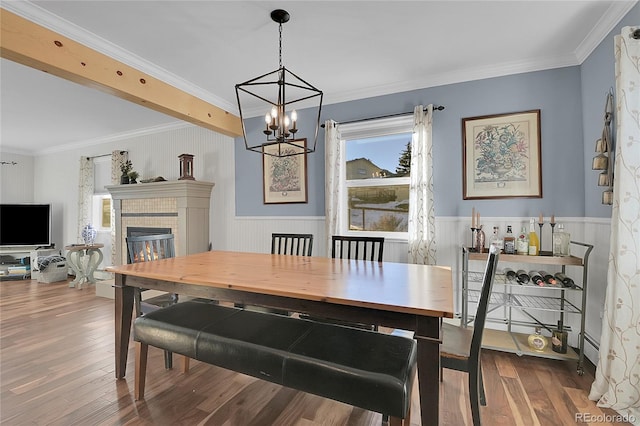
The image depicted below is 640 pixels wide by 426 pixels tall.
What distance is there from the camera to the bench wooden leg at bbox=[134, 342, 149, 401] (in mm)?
1747

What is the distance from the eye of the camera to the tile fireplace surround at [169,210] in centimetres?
399

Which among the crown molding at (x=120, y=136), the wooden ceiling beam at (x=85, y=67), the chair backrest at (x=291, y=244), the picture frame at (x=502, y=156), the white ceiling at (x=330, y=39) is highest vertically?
the white ceiling at (x=330, y=39)

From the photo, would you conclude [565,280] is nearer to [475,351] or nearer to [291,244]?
[475,351]

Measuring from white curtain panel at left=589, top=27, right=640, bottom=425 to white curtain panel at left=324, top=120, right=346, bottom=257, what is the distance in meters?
2.18

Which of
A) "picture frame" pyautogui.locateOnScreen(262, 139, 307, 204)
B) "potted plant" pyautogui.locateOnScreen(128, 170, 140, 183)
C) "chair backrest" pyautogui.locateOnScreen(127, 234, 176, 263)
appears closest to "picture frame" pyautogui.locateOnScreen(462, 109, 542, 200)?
"picture frame" pyautogui.locateOnScreen(262, 139, 307, 204)

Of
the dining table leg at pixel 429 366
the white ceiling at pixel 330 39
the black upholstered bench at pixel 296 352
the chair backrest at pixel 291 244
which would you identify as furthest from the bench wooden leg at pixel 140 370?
the white ceiling at pixel 330 39

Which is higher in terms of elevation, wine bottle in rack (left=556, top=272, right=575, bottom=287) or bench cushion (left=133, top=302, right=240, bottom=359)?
wine bottle in rack (left=556, top=272, right=575, bottom=287)

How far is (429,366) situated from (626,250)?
1462 mm

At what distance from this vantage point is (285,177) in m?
3.69

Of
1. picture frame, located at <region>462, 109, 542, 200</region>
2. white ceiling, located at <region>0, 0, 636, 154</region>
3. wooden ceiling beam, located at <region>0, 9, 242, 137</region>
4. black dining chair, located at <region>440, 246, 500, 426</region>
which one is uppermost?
white ceiling, located at <region>0, 0, 636, 154</region>

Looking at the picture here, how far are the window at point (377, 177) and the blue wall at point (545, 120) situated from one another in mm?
214

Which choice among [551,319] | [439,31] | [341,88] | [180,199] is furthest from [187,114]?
[551,319]

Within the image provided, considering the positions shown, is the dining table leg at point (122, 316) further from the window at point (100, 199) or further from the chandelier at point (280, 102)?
the window at point (100, 199)

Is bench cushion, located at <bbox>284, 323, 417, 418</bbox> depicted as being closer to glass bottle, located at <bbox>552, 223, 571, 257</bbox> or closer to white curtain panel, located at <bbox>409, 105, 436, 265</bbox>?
white curtain panel, located at <bbox>409, 105, 436, 265</bbox>
